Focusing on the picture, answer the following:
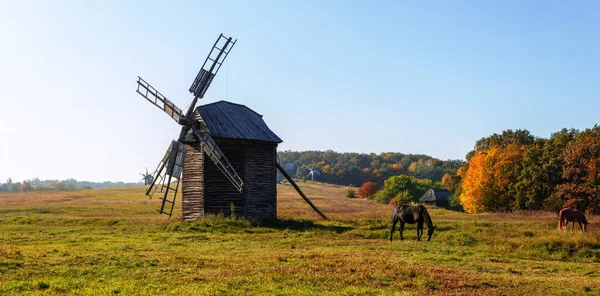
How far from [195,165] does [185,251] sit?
1430cm

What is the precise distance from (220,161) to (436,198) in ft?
185

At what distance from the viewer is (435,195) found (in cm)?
8231

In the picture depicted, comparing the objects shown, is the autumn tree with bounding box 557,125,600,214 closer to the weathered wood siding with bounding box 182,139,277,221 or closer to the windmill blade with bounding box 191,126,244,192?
the weathered wood siding with bounding box 182,139,277,221

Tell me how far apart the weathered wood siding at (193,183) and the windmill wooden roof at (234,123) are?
183cm

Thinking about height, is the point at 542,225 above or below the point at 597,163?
below

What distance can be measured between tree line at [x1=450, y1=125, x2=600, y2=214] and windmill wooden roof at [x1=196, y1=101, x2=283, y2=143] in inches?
1225

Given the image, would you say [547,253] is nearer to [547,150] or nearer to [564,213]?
[564,213]

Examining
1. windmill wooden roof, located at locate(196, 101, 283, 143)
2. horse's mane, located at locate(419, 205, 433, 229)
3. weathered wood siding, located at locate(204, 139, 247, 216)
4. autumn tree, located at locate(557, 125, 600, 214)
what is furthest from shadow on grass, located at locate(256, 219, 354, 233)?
autumn tree, located at locate(557, 125, 600, 214)

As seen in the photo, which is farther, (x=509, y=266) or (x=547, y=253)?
(x=547, y=253)

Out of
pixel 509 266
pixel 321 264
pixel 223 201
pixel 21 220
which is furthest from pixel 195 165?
pixel 509 266

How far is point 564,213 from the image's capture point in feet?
102

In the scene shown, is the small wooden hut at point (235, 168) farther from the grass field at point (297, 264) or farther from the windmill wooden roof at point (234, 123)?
the grass field at point (297, 264)

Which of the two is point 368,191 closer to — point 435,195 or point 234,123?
point 435,195

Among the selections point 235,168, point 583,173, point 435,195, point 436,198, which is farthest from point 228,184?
point 436,198
